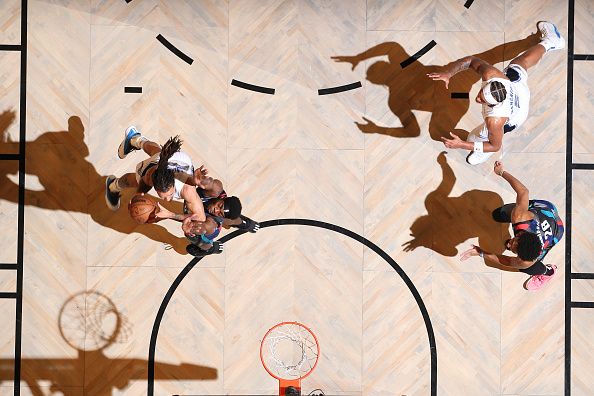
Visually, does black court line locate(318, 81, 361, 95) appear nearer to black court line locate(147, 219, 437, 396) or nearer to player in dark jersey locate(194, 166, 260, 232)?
black court line locate(147, 219, 437, 396)

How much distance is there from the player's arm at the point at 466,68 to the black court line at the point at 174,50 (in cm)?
277

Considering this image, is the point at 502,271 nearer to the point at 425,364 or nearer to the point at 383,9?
the point at 425,364

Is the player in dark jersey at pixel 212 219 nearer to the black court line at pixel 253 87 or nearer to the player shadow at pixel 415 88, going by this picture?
the black court line at pixel 253 87

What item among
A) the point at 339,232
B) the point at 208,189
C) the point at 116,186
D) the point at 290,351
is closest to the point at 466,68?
the point at 339,232

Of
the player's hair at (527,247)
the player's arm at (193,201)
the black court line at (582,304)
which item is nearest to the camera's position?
the player's arm at (193,201)

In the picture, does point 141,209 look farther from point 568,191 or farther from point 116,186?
point 568,191

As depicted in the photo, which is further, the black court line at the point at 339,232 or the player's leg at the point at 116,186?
the black court line at the point at 339,232

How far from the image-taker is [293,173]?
22.0 ft

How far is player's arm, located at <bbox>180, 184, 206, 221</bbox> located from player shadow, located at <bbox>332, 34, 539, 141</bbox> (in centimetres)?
220

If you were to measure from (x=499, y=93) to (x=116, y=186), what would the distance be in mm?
4176

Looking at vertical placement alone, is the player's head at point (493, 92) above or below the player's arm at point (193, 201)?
below

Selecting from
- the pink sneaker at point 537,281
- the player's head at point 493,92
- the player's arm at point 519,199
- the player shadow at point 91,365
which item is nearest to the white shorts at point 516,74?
the player's head at point 493,92

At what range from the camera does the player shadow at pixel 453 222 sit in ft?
22.0

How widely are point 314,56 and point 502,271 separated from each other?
3334 millimetres
